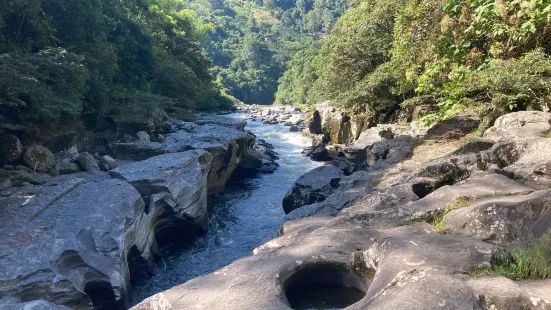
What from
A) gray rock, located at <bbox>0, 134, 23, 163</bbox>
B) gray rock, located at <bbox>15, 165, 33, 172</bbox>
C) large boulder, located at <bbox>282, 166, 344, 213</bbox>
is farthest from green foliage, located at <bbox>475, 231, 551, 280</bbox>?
gray rock, located at <bbox>0, 134, 23, 163</bbox>

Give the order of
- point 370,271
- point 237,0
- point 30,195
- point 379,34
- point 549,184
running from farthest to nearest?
point 237,0
point 379,34
point 30,195
point 549,184
point 370,271

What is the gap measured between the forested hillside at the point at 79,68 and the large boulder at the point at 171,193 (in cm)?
377

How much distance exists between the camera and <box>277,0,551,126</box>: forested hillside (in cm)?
802

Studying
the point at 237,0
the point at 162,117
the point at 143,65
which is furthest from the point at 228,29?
the point at 162,117

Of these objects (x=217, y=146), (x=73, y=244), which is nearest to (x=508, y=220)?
(x=73, y=244)

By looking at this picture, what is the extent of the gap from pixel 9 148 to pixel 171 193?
205 inches

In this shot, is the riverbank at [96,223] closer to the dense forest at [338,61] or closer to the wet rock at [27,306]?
the wet rock at [27,306]

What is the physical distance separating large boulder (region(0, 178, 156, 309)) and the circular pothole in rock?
5051 mm

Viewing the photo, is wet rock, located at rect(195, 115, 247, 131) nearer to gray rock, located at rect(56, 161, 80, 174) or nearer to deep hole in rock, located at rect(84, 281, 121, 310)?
gray rock, located at rect(56, 161, 80, 174)

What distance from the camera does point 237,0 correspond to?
5748 inches

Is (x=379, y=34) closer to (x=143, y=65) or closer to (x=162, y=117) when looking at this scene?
(x=162, y=117)

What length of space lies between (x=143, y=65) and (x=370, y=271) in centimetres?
2686

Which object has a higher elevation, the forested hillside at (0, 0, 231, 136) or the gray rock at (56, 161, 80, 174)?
the forested hillside at (0, 0, 231, 136)

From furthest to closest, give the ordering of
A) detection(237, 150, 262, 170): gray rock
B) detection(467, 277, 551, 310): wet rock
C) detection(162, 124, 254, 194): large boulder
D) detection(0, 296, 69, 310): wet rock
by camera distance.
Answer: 1. detection(237, 150, 262, 170): gray rock
2. detection(162, 124, 254, 194): large boulder
3. detection(0, 296, 69, 310): wet rock
4. detection(467, 277, 551, 310): wet rock
